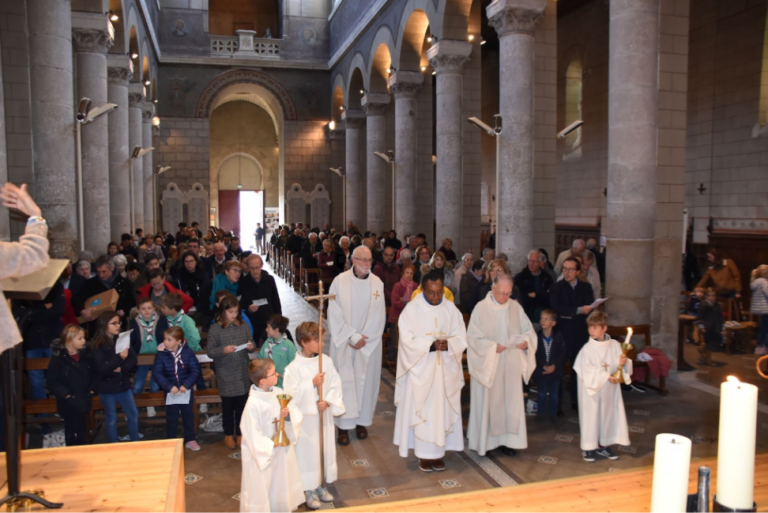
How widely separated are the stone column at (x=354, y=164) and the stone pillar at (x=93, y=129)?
41.4ft

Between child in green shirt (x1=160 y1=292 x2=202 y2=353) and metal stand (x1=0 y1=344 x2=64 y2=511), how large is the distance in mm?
3707

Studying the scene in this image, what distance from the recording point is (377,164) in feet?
69.9

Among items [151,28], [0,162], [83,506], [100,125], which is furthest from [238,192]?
[83,506]

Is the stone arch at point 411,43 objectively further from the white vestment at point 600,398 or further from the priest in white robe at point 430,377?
the white vestment at point 600,398

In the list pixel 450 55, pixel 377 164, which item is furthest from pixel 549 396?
pixel 377 164

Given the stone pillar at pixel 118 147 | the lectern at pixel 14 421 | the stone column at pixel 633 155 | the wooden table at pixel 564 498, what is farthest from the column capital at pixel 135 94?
the wooden table at pixel 564 498

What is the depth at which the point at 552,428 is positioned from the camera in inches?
272

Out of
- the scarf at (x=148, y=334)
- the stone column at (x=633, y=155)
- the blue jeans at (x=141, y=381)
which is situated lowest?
the blue jeans at (x=141, y=381)

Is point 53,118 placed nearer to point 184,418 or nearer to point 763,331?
point 184,418

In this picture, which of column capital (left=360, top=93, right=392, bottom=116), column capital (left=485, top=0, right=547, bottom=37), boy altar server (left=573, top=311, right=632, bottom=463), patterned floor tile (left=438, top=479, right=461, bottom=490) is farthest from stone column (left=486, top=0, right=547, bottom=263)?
column capital (left=360, top=93, right=392, bottom=116)

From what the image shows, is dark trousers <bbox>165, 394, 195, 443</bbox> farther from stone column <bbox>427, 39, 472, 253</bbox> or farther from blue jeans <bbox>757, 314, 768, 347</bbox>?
stone column <bbox>427, 39, 472, 253</bbox>

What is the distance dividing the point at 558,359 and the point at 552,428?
738 mm

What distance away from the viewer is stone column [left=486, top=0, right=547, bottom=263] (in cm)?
1103

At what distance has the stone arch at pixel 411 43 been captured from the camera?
17.0 metres
